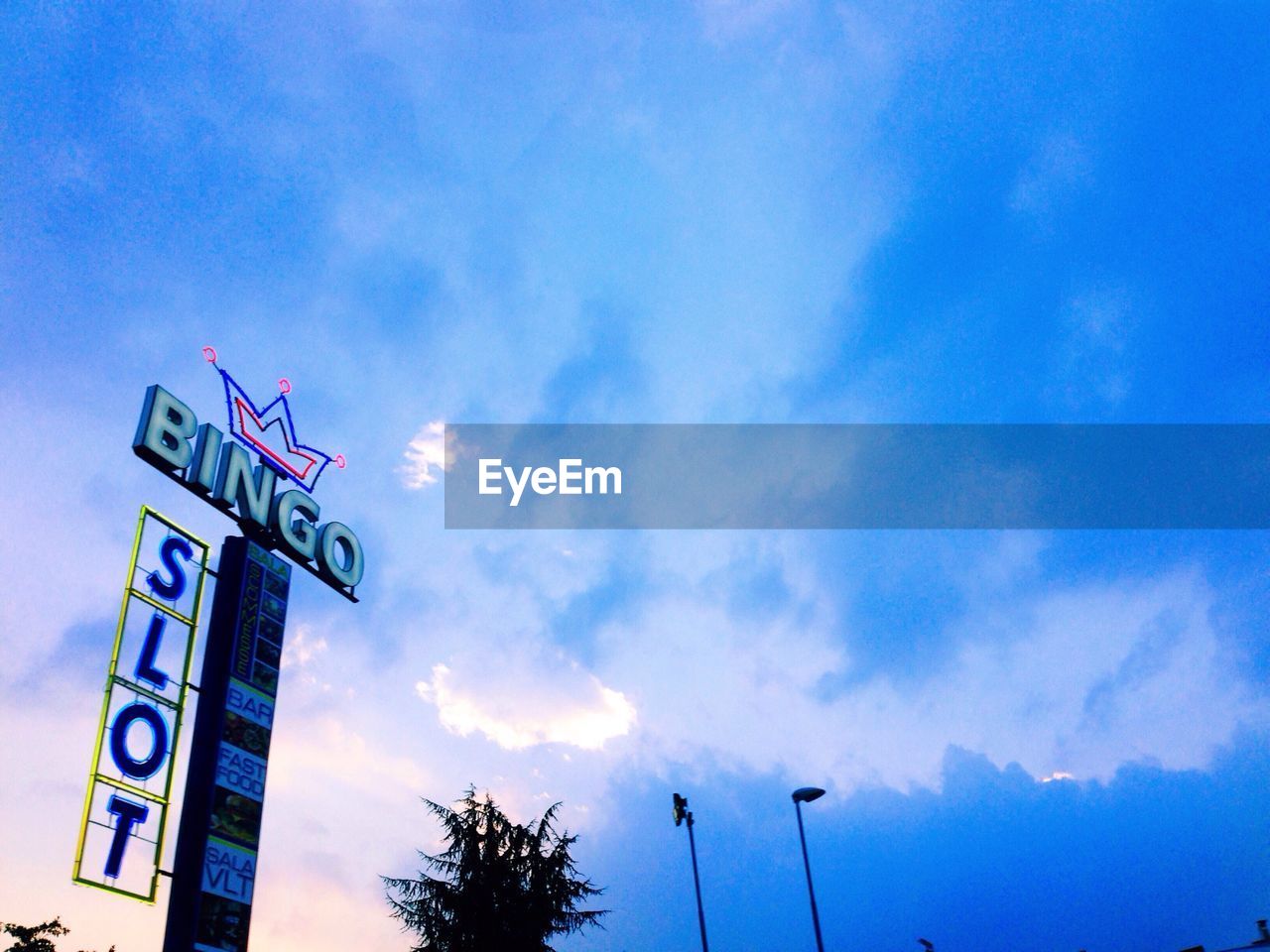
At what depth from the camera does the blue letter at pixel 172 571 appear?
1048 inches

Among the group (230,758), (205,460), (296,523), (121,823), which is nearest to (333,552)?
(296,523)

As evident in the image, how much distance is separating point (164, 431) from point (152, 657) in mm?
7270

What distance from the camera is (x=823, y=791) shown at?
36656 millimetres

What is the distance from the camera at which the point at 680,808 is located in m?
38.2

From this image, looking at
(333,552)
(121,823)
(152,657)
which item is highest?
(333,552)

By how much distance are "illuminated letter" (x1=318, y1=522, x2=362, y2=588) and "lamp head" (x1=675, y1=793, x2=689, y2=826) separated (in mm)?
15562

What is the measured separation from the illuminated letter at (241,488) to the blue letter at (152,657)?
17.6 feet

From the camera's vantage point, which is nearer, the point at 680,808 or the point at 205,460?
the point at 205,460

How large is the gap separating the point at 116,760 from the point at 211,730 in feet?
9.99

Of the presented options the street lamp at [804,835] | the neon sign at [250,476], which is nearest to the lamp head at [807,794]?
the street lamp at [804,835]

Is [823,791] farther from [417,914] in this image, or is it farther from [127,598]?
[127,598]

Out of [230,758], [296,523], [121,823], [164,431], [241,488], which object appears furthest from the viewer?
[296,523]

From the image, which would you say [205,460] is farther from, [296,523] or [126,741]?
[126,741]

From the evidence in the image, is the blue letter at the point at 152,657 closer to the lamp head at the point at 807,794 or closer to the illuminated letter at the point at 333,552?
the illuminated letter at the point at 333,552
